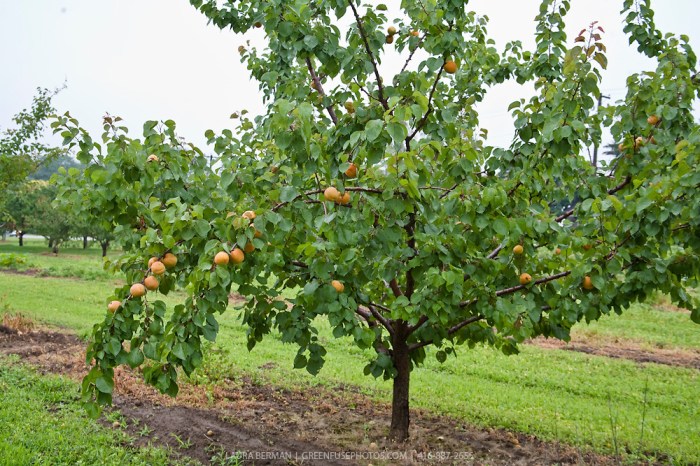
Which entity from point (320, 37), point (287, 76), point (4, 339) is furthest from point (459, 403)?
point (4, 339)

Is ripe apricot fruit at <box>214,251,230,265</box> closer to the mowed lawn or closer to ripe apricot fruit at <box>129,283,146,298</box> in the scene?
ripe apricot fruit at <box>129,283,146,298</box>

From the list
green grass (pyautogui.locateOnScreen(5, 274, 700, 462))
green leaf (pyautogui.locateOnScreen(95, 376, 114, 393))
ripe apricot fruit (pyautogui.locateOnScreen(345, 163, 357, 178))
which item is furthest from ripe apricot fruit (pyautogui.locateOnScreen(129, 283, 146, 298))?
green grass (pyautogui.locateOnScreen(5, 274, 700, 462))

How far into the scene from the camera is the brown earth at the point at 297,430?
14.0ft

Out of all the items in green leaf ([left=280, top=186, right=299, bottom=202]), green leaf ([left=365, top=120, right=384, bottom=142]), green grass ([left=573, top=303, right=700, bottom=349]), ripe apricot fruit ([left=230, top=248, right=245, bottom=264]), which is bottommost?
green grass ([left=573, top=303, right=700, bottom=349])

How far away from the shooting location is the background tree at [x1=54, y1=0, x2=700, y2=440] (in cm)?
275

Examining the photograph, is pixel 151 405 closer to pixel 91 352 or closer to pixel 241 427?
pixel 241 427

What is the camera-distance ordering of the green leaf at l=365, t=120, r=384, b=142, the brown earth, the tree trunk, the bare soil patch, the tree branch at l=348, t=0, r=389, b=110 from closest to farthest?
the green leaf at l=365, t=120, r=384, b=142, the tree branch at l=348, t=0, r=389, b=110, the brown earth, the tree trunk, the bare soil patch

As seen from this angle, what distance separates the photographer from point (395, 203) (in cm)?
280

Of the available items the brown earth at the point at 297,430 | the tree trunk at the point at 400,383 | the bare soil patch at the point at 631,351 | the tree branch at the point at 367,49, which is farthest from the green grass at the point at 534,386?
the tree branch at the point at 367,49

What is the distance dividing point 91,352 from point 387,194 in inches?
60.3

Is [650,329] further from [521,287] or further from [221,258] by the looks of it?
[221,258]

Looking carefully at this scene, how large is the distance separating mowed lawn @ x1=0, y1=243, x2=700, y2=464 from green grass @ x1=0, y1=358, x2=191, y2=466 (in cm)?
126

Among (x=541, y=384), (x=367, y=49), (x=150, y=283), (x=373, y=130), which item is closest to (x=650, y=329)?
(x=541, y=384)

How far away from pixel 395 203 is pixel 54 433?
3230mm
